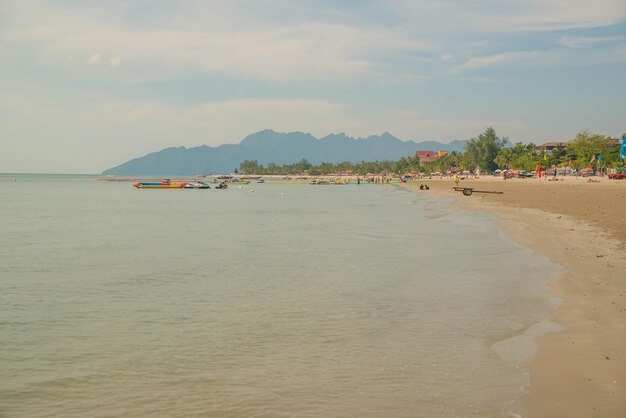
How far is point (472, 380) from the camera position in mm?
7680

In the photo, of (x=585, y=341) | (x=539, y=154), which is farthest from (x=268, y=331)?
(x=539, y=154)

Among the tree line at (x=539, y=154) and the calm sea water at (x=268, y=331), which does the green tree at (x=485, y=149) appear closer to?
the tree line at (x=539, y=154)

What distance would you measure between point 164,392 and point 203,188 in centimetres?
13115

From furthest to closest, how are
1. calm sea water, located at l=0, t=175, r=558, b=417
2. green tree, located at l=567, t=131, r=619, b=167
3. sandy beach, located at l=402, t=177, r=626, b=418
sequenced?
green tree, located at l=567, t=131, r=619, b=167 < calm sea water, located at l=0, t=175, r=558, b=417 < sandy beach, located at l=402, t=177, r=626, b=418

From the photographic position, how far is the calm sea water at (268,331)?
7.20 meters

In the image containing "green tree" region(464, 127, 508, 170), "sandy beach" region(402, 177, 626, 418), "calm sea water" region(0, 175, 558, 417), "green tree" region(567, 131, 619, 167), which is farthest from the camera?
"green tree" region(464, 127, 508, 170)

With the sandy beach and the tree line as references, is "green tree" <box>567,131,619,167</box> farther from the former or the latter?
the sandy beach

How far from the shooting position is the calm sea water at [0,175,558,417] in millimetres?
7203

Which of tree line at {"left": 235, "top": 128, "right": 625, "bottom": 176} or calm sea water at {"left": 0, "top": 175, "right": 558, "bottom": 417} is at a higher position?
tree line at {"left": 235, "top": 128, "right": 625, "bottom": 176}

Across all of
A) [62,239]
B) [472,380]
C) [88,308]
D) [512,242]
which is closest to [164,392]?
[472,380]

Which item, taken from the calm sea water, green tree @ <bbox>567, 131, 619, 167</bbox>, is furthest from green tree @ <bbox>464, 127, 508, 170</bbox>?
the calm sea water

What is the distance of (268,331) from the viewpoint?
10672 millimetres

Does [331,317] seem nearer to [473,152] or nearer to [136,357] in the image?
[136,357]

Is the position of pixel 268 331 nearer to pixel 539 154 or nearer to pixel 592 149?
pixel 592 149
